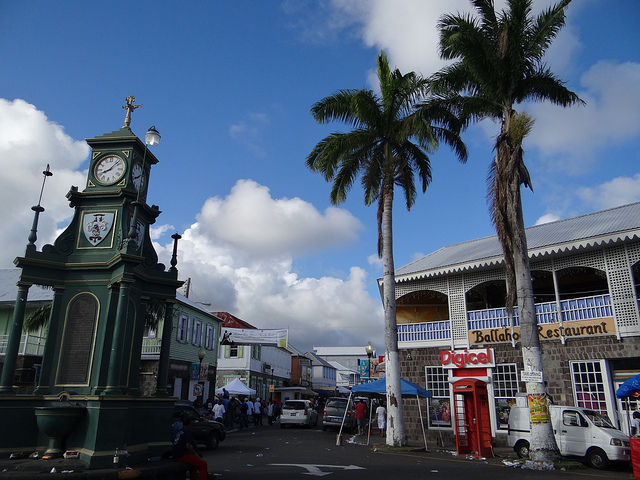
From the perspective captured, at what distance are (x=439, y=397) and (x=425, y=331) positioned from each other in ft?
9.13

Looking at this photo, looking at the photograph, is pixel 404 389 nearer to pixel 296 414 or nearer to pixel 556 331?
pixel 556 331

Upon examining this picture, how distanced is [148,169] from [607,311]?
1554cm

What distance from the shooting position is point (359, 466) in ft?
40.3

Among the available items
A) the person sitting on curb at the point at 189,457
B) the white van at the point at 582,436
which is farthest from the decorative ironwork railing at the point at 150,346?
the person sitting on curb at the point at 189,457

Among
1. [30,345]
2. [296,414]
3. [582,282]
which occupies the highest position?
[582,282]

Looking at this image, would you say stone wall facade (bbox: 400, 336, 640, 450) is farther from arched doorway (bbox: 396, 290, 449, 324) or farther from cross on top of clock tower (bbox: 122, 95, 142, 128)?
cross on top of clock tower (bbox: 122, 95, 142, 128)

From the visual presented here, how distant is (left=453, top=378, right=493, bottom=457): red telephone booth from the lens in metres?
15.0

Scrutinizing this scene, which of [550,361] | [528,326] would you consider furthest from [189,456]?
[550,361]

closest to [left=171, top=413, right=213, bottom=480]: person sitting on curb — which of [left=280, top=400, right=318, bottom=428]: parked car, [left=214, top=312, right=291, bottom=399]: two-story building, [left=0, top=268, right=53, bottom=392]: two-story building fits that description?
[left=0, top=268, right=53, bottom=392]: two-story building

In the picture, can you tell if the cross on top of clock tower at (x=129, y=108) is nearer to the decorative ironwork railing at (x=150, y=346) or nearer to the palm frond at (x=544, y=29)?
the palm frond at (x=544, y=29)

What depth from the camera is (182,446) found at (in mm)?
9070

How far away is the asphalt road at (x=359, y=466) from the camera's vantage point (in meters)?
10.8

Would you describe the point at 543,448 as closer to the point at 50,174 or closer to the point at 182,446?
the point at 182,446

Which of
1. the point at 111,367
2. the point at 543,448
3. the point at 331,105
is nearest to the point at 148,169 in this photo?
the point at 111,367
